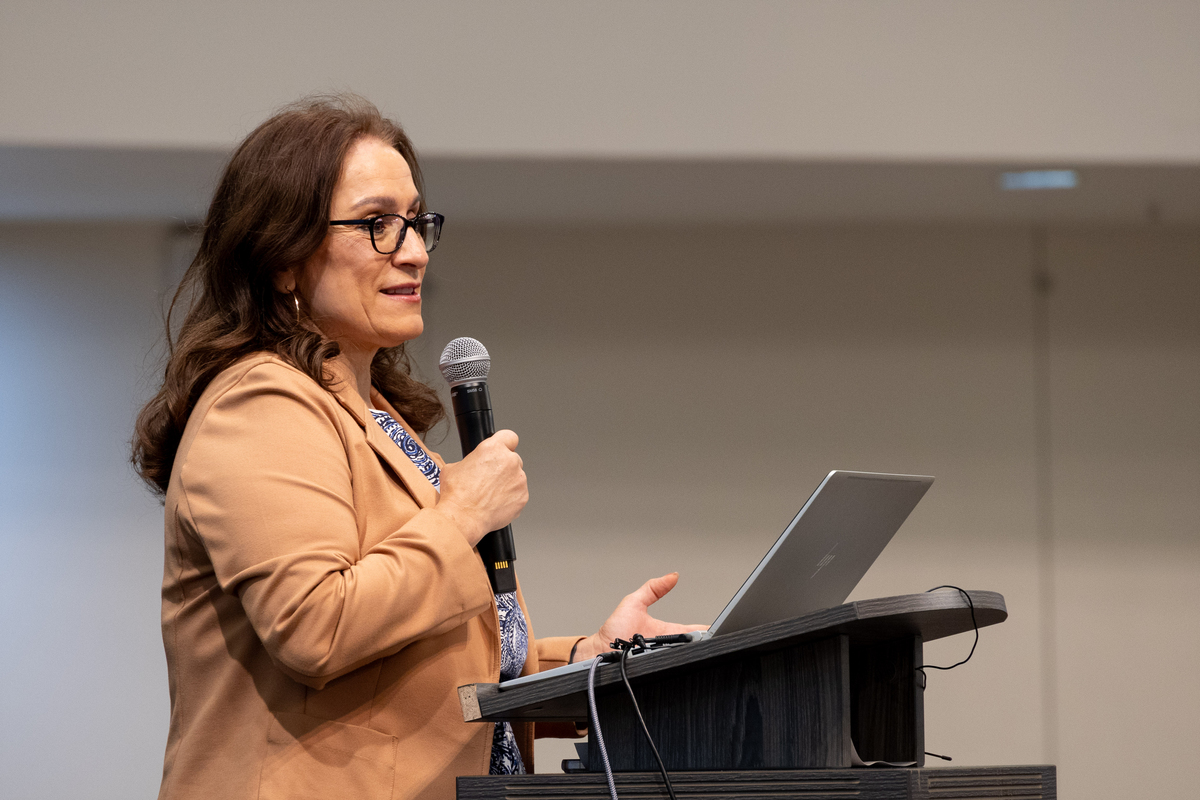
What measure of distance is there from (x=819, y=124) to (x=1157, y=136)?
0.92 metres

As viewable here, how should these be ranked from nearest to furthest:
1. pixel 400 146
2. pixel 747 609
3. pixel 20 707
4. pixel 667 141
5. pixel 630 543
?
1. pixel 747 609
2. pixel 400 146
3. pixel 667 141
4. pixel 20 707
5. pixel 630 543

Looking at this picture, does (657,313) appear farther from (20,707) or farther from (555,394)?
(20,707)

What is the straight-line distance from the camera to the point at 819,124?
122 inches

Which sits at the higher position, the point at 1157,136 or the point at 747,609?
the point at 1157,136

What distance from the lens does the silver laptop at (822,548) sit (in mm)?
1019

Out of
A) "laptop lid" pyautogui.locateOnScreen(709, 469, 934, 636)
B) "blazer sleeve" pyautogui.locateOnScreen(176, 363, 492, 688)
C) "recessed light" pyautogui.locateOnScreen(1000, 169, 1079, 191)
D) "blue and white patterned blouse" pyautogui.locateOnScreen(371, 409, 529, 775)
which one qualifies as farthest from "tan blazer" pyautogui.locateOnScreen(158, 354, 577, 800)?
"recessed light" pyautogui.locateOnScreen(1000, 169, 1079, 191)

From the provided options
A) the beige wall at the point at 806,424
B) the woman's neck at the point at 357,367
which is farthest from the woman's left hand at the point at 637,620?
the beige wall at the point at 806,424

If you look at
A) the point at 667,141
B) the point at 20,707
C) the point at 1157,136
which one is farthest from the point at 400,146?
the point at 20,707

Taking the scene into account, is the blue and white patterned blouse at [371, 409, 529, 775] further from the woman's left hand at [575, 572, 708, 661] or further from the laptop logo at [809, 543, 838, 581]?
the laptop logo at [809, 543, 838, 581]

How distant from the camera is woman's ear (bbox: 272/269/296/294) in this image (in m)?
1.50

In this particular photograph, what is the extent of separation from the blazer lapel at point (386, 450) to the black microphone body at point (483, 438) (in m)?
0.07

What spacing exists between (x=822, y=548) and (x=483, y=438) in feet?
1.77

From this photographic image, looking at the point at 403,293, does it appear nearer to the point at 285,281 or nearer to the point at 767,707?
the point at 285,281

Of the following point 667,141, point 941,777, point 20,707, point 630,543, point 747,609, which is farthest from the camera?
point 630,543
